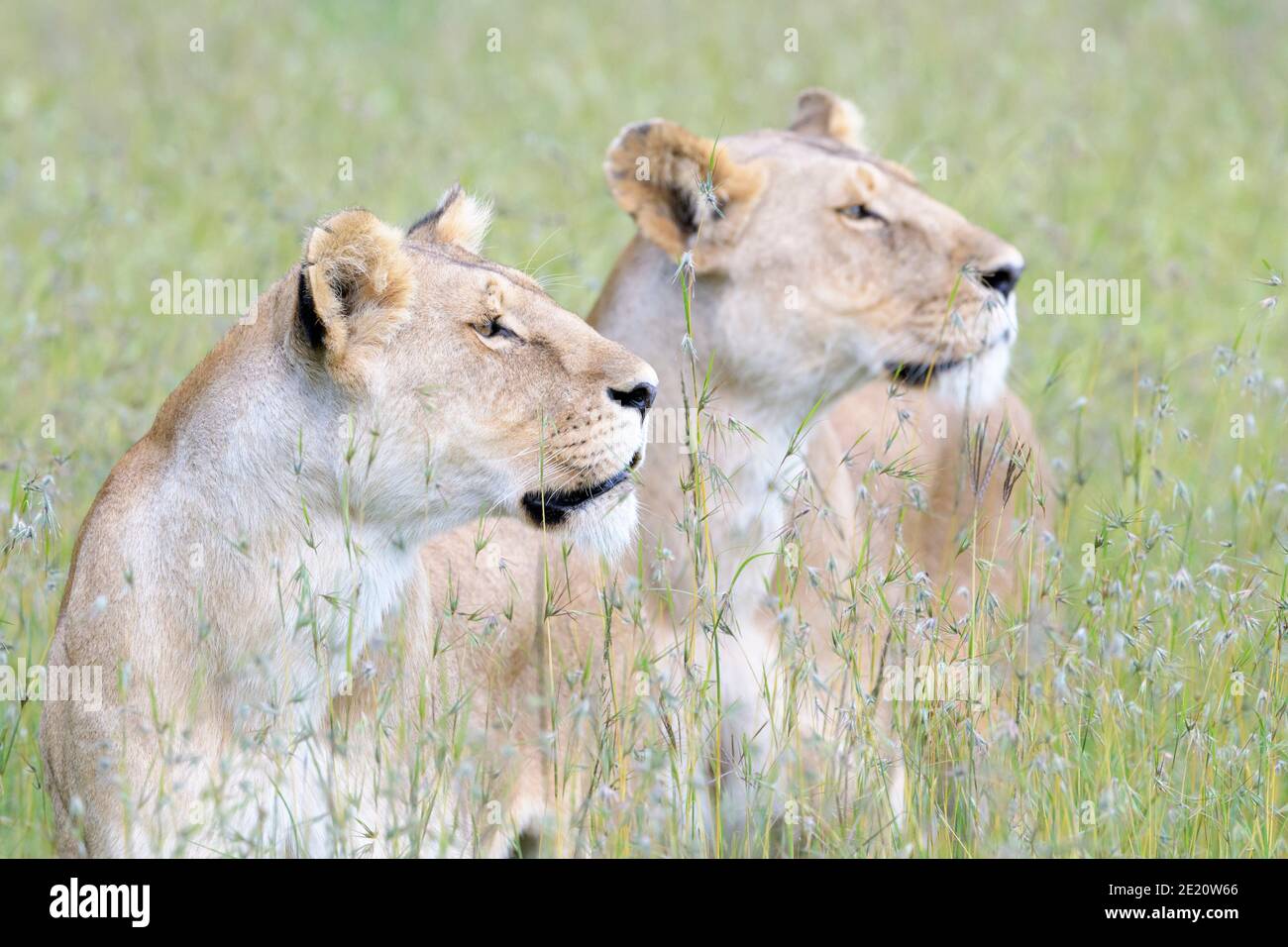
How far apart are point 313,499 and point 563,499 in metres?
0.51

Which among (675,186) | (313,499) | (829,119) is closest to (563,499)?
(313,499)

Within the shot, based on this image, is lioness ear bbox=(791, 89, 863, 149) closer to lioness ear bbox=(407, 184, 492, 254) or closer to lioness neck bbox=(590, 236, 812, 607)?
lioness neck bbox=(590, 236, 812, 607)

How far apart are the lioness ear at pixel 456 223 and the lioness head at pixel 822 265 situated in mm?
536

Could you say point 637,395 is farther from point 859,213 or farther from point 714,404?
point 859,213

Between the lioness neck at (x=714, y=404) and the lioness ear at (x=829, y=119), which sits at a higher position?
the lioness ear at (x=829, y=119)

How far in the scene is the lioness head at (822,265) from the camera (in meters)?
4.88

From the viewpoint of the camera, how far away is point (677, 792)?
3.66 m

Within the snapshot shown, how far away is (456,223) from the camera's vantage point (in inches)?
175

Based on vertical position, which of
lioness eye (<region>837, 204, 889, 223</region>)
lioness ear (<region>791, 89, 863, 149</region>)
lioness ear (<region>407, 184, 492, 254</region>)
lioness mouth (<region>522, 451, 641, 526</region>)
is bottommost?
lioness mouth (<region>522, 451, 641, 526</region>)

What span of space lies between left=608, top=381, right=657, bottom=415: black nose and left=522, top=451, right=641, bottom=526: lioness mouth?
99 millimetres

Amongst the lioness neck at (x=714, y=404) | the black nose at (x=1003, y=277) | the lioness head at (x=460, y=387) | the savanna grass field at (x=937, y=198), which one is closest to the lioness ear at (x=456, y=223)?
the savanna grass field at (x=937, y=198)

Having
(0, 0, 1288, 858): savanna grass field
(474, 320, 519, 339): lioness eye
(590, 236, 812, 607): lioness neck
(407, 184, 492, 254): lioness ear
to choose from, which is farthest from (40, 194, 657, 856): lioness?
(590, 236, 812, 607): lioness neck

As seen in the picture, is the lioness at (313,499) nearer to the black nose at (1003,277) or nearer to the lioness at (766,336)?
the lioness at (766,336)

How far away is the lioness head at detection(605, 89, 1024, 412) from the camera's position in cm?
488
